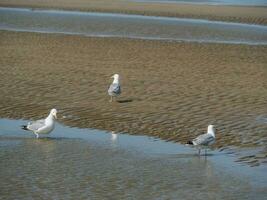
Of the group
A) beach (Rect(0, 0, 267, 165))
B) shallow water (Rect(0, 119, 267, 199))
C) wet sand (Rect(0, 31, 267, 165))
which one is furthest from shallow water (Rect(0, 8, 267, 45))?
shallow water (Rect(0, 119, 267, 199))

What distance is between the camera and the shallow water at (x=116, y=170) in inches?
408

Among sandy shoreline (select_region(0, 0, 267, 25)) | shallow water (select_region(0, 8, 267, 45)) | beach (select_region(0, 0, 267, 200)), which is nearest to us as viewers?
beach (select_region(0, 0, 267, 200))

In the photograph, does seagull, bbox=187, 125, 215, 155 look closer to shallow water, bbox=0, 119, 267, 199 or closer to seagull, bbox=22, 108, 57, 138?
shallow water, bbox=0, 119, 267, 199

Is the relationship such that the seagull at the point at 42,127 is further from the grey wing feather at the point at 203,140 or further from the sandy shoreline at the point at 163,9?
the sandy shoreline at the point at 163,9

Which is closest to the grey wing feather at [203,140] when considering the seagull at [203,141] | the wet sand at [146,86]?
the seagull at [203,141]

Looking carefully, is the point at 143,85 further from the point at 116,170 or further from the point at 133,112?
the point at 116,170

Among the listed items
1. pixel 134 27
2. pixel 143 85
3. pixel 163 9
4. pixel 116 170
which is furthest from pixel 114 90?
pixel 163 9

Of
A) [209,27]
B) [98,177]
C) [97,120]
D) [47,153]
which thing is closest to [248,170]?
[98,177]

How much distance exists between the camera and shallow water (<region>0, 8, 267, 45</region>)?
31.4m

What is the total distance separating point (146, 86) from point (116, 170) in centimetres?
775

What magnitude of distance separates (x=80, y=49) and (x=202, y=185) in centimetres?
1608

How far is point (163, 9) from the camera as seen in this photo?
46.2 meters

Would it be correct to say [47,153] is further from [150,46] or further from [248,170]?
[150,46]

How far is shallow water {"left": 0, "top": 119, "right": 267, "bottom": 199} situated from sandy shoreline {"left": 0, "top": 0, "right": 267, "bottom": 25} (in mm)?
27024
